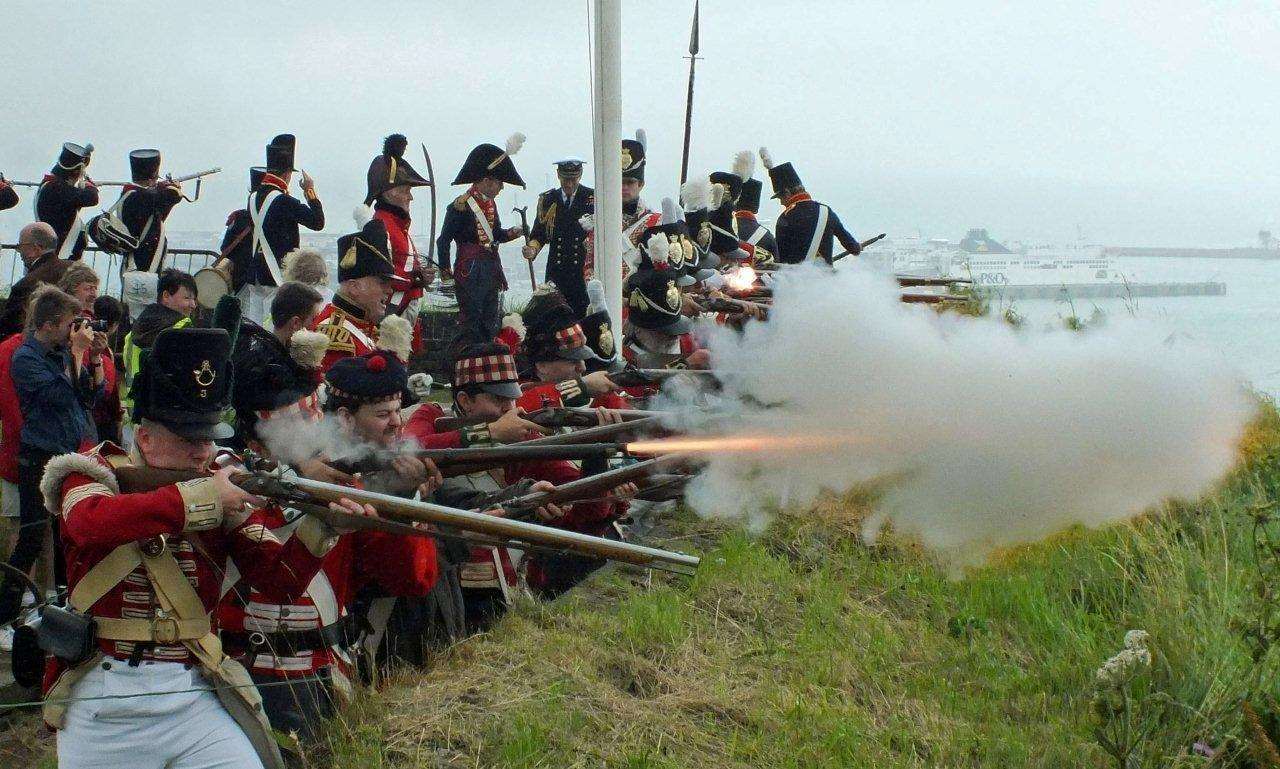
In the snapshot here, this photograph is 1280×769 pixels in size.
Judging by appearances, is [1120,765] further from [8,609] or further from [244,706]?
[8,609]

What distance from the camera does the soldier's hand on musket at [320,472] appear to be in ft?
14.3

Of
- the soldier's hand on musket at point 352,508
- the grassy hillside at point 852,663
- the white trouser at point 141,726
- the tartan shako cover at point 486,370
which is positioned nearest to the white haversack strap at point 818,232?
the grassy hillside at point 852,663

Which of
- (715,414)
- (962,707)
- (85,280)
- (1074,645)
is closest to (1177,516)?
(1074,645)

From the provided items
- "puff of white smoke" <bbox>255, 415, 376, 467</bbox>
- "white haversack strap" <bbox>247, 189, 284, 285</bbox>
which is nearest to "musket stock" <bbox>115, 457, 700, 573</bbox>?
"puff of white smoke" <bbox>255, 415, 376, 467</bbox>

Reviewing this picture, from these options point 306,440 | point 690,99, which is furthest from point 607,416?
point 690,99

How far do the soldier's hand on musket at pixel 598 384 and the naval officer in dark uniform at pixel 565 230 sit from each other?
209 inches

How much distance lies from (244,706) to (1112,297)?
9.34 metres

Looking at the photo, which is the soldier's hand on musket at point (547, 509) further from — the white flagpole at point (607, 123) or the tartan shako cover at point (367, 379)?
the white flagpole at point (607, 123)

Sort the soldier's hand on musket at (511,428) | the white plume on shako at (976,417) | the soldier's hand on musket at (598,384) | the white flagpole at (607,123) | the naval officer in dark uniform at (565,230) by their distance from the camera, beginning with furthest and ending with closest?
the naval officer in dark uniform at (565,230) < the white flagpole at (607,123) < the soldier's hand on musket at (598,384) < the white plume on shako at (976,417) < the soldier's hand on musket at (511,428)

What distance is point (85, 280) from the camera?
7.18m

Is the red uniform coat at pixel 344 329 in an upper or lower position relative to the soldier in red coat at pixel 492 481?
upper

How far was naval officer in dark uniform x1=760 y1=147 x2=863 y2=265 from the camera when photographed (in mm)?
12430

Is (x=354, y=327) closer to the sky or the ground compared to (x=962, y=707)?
closer to the sky

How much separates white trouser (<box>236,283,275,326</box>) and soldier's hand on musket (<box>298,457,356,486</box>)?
598cm
